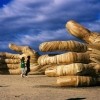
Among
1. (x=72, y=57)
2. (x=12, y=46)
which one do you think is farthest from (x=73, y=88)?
(x=12, y=46)

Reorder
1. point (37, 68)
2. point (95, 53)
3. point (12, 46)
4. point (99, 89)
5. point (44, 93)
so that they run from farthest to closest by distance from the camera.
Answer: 1. point (12, 46)
2. point (37, 68)
3. point (95, 53)
4. point (99, 89)
5. point (44, 93)

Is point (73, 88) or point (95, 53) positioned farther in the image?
point (95, 53)

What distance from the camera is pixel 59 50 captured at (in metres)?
22.0

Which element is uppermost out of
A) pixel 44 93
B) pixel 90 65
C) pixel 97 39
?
pixel 97 39

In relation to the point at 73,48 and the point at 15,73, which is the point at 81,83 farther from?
the point at 15,73

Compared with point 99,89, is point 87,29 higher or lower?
higher

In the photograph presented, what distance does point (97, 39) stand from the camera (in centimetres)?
2356

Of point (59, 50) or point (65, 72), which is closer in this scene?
point (65, 72)

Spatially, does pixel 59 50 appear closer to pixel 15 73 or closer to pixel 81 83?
pixel 81 83

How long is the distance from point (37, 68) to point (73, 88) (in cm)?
1463

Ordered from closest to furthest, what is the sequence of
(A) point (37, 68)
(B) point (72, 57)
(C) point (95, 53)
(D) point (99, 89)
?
1. (D) point (99, 89)
2. (B) point (72, 57)
3. (C) point (95, 53)
4. (A) point (37, 68)

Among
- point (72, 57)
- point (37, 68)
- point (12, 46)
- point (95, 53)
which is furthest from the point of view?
point (12, 46)

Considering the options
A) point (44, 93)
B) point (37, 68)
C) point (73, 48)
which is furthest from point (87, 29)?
point (37, 68)

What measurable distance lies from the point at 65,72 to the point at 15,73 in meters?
15.9
